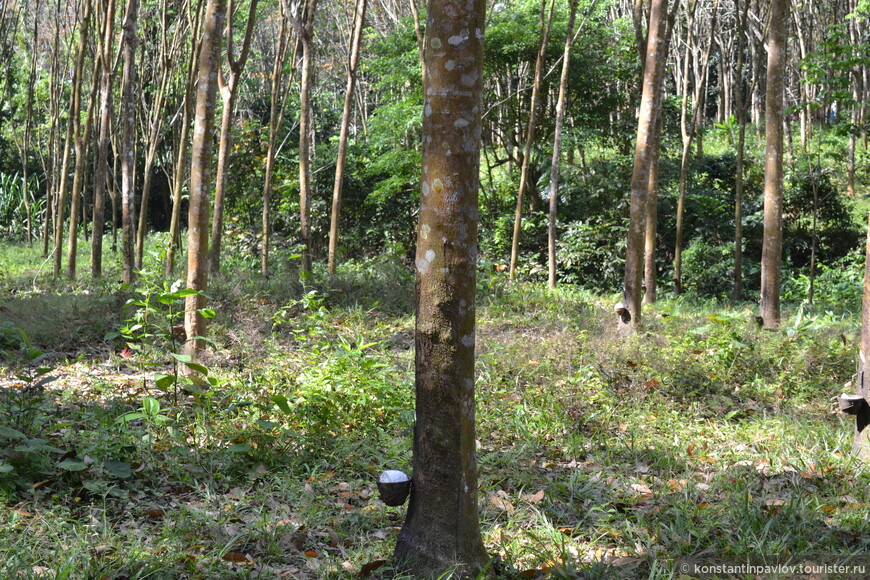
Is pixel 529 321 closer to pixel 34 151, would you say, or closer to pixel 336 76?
pixel 336 76

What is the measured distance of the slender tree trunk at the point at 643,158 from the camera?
26.0 feet

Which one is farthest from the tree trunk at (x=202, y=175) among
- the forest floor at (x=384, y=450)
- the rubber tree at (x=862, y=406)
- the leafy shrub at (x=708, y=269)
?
the leafy shrub at (x=708, y=269)

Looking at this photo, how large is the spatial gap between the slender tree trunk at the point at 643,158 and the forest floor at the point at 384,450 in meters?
0.41

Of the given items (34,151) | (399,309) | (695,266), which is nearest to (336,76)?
(34,151)

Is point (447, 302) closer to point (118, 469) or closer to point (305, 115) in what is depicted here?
point (118, 469)

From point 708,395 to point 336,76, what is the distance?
1757 centimetres

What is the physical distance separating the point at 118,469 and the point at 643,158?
20.8ft

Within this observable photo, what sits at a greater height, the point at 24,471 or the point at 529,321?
the point at 529,321

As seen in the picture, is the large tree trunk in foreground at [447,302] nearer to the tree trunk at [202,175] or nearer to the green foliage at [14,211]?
the tree trunk at [202,175]

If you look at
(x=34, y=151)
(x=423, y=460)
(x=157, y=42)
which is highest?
(x=157, y=42)

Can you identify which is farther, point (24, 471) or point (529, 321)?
point (529, 321)

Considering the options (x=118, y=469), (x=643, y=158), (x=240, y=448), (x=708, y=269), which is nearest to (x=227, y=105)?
(x=643, y=158)

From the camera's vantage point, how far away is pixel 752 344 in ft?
22.3

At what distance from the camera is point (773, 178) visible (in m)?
8.25
